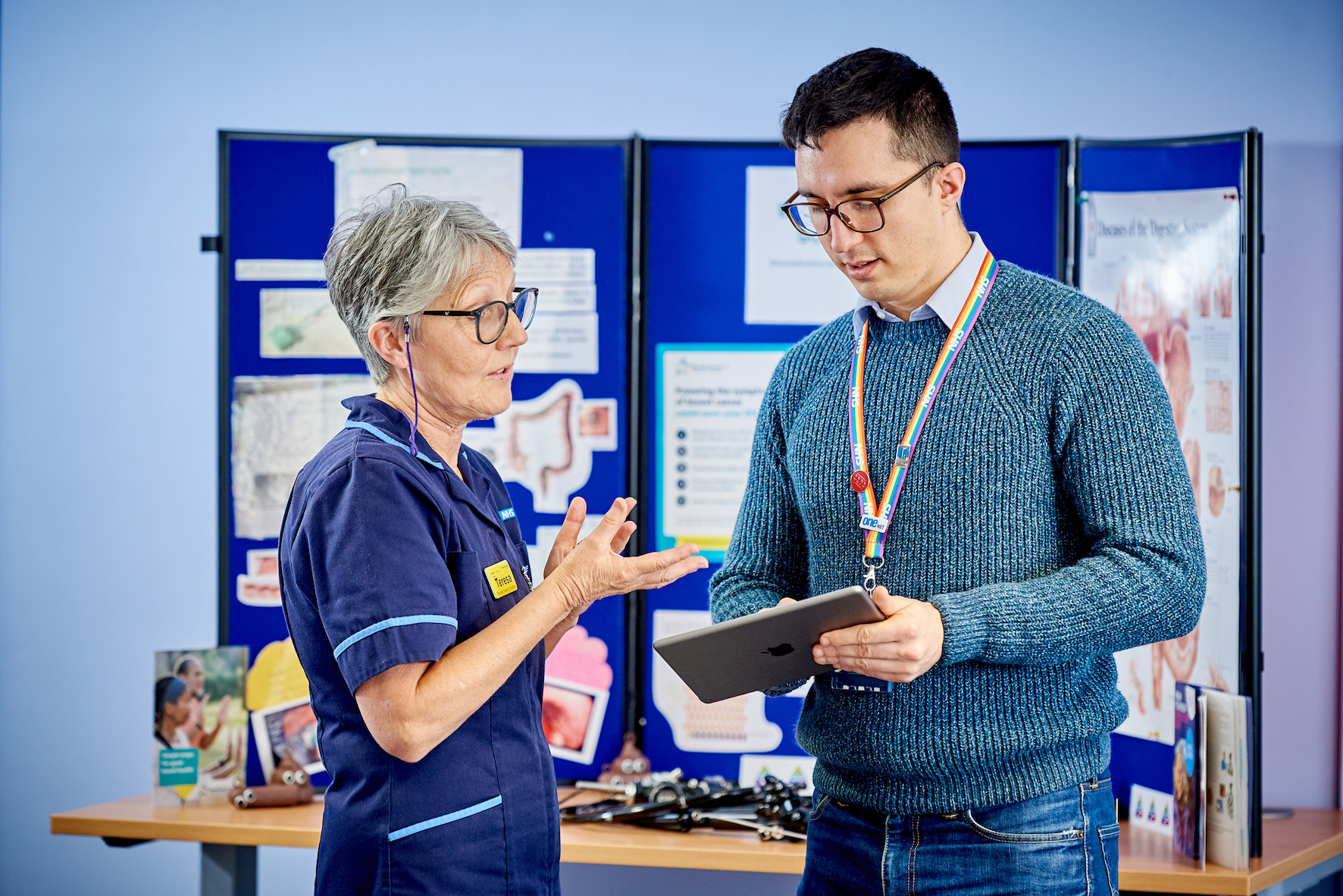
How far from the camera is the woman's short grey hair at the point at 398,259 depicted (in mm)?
1513

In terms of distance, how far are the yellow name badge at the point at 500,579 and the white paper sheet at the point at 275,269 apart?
1609 mm

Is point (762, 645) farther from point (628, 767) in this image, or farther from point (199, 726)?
point (199, 726)

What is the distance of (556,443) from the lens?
2.83 metres

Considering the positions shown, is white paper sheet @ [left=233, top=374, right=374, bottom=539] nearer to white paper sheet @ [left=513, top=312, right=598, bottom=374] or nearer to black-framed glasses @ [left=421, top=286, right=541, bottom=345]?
white paper sheet @ [left=513, top=312, right=598, bottom=374]

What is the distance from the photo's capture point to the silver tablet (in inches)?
49.4

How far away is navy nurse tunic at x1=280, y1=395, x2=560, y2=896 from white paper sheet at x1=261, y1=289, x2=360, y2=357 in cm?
143

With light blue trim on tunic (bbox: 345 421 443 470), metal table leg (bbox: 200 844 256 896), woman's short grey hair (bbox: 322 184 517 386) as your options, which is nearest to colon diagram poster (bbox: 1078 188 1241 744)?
woman's short grey hair (bbox: 322 184 517 386)

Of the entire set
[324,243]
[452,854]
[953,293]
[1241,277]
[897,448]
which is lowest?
[452,854]

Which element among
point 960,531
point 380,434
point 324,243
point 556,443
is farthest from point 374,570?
point 324,243

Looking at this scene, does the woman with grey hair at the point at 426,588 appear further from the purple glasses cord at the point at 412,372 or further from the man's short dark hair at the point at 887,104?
the man's short dark hair at the point at 887,104

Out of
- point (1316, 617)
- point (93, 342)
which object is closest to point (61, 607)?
point (93, 342)

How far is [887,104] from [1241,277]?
1.56 meters

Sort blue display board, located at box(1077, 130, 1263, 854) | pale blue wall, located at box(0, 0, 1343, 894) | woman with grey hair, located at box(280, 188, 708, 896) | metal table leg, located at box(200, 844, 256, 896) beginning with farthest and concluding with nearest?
pale blue wall, located at box(0, 0, 1343, 894) < metal table leg, located at box(200, 844, 256, 896) < blue display board, located at box(1077, 130, 1263, 854) < woman with grey hair, located at box(280, 188, 708, 896)

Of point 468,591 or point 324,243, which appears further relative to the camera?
point 324,243
